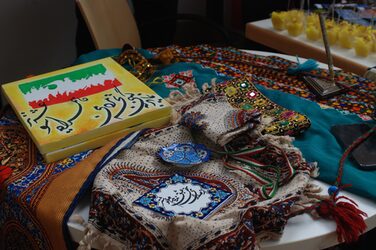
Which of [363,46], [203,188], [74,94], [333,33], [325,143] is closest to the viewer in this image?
[203,188]

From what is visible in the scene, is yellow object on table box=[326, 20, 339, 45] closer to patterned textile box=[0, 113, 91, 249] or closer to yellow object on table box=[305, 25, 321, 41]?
yellow object on table box=[305, 25, 321, 41]

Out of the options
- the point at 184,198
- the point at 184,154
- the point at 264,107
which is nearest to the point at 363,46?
the point at 264,107

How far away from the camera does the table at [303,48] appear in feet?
5.29

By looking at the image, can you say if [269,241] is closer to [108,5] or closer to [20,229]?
[20,229]

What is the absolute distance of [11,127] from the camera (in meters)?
1.07

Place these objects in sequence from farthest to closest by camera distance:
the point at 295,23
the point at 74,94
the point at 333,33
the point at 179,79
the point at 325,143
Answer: the point at 295,23, the point at 333,33, the point at 179,79, the point at 74,94, the point at 325,143

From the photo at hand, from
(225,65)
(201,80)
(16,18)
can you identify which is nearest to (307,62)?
(225,65)

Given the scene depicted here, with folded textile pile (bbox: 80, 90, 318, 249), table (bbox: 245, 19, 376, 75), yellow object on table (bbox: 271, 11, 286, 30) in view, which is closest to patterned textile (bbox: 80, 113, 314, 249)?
folded textile pile (bbox: 80, 90, 318, 249)

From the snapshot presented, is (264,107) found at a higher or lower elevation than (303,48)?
higher

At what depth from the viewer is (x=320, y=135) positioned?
1014 mm

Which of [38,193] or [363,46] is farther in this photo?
A: [363,46]

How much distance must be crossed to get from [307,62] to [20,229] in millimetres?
895

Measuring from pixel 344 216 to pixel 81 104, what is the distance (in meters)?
0.60

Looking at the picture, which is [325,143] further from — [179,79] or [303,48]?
[303,48]
